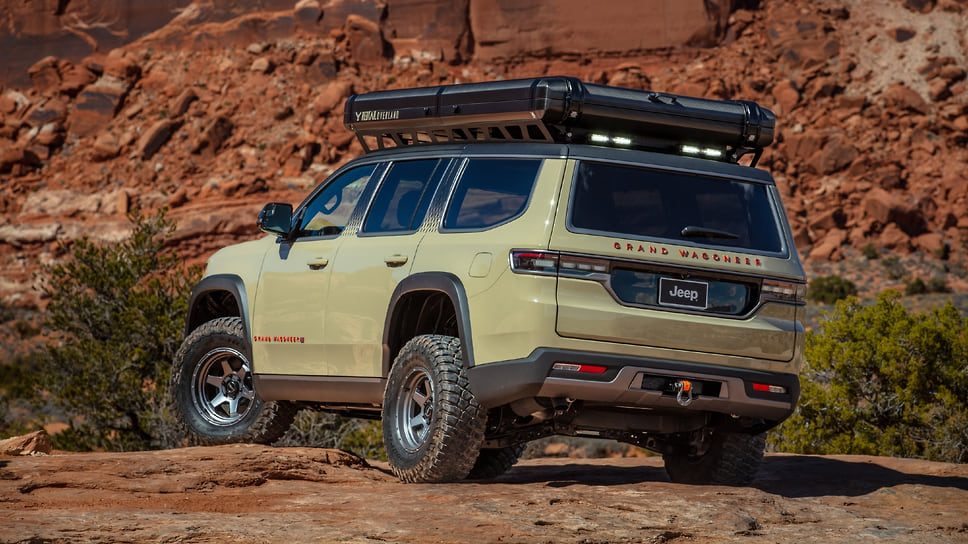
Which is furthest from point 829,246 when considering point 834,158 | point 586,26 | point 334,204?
point 334,204

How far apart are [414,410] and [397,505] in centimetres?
136

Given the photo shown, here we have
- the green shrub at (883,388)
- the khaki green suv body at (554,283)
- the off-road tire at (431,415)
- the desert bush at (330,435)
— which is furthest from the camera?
A: the desert bush at (330,435)

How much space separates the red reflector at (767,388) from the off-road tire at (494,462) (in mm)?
2291

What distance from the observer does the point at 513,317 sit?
6.20 metres

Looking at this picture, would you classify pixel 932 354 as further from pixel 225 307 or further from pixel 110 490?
pixel 110 490

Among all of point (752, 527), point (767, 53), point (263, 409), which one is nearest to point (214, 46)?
point (767, 53)

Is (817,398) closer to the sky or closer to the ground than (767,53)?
closer to the ground

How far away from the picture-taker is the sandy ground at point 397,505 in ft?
16.4

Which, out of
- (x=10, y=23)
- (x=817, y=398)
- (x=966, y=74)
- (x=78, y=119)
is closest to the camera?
(x=817, y=398)

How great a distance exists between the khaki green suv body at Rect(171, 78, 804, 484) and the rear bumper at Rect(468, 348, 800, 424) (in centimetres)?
1

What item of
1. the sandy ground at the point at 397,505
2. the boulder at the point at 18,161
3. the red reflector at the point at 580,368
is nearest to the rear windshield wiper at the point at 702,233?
the red reflector at the point at 580,368

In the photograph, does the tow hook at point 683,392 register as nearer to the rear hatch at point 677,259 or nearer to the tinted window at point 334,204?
the rear hatch at point 677,259

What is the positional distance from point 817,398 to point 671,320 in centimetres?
869

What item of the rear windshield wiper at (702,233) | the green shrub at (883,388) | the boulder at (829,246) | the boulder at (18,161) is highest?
the rear windshield wiper at (702,233)
